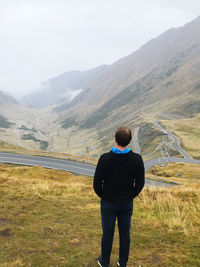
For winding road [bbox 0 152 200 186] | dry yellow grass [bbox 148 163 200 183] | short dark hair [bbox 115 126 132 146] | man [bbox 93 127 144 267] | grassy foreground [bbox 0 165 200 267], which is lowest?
dry yellow grass [bbox 148 163 200 183]

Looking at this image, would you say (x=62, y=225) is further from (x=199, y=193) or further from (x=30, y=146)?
(x=30, y=146)

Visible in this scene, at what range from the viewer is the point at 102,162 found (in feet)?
15.8

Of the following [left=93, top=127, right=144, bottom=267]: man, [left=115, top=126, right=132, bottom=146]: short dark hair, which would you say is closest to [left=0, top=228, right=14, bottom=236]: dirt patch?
[left=93, top=127, right=144, bottom=267]: man

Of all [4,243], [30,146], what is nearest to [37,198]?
[4,243]

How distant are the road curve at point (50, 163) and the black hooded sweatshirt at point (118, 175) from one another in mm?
40339

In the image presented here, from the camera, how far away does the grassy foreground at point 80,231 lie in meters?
5.68

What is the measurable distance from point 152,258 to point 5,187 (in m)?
9.56

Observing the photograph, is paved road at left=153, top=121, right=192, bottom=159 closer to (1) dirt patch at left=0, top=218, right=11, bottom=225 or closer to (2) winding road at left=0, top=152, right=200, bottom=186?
(2) winding road at left=0, top=152, right=200, bottom=186

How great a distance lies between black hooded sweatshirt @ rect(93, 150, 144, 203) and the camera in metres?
4.78

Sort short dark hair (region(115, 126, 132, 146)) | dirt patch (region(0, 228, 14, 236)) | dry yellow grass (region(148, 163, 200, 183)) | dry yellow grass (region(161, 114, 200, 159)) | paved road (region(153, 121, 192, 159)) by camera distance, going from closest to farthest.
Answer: short dark hair (region(115, 126, 132, 146)), dirt patch (region(0, 228, 14, 236)), dry yellow grass (region(148, 163, 200, 183)), paved road (region(153, 121, 192, 159)), dry yellow grass (region(161, 114, 200, 159))

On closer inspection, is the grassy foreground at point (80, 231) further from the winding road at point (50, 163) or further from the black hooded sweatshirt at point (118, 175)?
the winding road at point (50, 163)

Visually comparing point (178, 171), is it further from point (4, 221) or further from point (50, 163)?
point (4, 221)

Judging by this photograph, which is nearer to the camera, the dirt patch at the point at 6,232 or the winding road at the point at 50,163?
the dirt patch at the point at 6,232

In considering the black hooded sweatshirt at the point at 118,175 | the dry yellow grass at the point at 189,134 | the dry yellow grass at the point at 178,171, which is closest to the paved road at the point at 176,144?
the dry yellow grass at the point at 189,134
